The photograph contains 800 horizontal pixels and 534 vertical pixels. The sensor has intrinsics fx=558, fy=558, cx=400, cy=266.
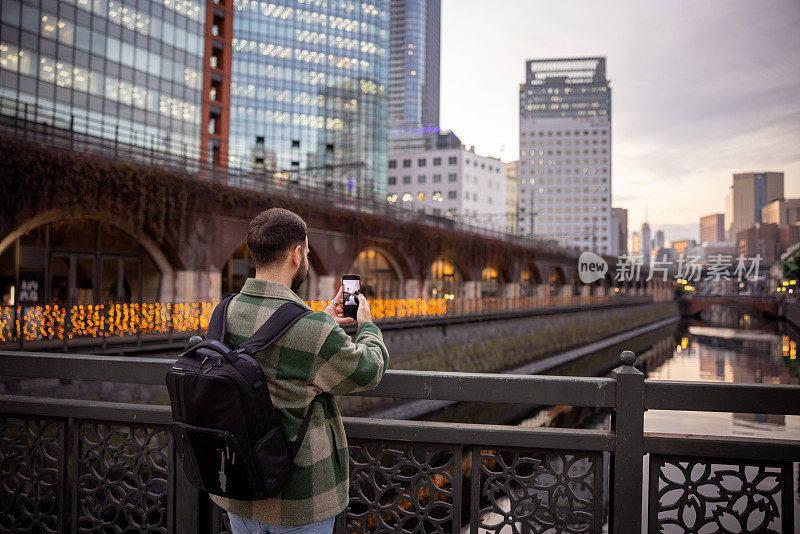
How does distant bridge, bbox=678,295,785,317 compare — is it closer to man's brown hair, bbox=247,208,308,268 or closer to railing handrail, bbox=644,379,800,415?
railing handrail, bbox=644,379,800,415

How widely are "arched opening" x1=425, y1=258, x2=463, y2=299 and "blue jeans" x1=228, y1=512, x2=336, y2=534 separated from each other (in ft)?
124

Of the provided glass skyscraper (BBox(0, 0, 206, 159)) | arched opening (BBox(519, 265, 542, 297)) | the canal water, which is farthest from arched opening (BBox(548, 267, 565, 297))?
glass skyscraper (BBox(0, 0, 206, 159))

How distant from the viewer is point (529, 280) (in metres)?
52.9

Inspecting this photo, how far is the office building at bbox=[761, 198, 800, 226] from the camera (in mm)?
126688

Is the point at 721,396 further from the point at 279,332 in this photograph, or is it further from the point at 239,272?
the point at 239,272

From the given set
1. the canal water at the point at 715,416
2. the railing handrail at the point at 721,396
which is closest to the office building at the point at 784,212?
the canal water at the point at 715,416

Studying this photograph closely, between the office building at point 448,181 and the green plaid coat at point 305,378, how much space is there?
295ft

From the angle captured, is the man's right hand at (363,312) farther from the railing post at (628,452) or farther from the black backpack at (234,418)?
the railing post at (628,452)

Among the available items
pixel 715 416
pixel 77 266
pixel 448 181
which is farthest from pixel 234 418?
pixel 448 181

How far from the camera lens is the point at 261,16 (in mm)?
69938

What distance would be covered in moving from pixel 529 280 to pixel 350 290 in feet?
169

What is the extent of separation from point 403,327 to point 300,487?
2171cm

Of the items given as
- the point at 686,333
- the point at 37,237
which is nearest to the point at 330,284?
the point at 37,237

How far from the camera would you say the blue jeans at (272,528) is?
2402 mm
